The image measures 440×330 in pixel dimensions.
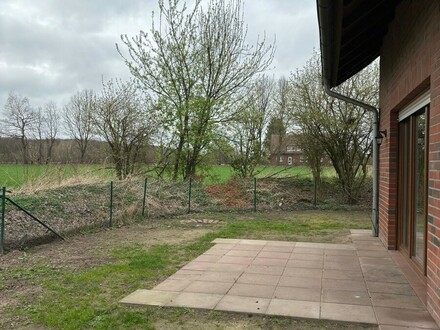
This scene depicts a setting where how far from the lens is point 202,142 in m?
16.2

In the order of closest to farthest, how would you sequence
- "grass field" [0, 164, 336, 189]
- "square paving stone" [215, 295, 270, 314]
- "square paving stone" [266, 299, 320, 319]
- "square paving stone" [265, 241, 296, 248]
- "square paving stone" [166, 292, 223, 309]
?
"square paving stone" [266, 299, 320, 319] → "square paving stone" [215, 295, 270, 314] → "square paving stone" [166, 292, 223, 309] → "square paving stone" [265, 241, 296, 248] → "grass field" [0, 164, 336, 189]

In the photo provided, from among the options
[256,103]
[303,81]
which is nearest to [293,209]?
[303,81]

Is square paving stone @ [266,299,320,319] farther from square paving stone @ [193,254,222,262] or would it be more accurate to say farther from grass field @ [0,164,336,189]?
grass field @ [0,164,336,189]

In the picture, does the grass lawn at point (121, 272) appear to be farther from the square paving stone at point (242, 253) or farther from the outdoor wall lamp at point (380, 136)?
the outdoor wall lamp at point (380, 136)

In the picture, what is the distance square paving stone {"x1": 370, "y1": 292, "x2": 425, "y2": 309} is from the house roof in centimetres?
275

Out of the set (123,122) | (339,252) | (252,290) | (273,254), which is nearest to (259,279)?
(252,290)

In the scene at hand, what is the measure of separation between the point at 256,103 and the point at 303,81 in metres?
3.50

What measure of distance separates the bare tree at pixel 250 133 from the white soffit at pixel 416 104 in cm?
1063

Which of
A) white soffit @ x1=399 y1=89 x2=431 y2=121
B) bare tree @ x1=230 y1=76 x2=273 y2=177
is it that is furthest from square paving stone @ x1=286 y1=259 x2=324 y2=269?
bare tree @ x1=230 y1=76 x2=273 y2=177

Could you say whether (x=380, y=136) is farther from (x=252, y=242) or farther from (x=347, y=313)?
(x=347, y=313)

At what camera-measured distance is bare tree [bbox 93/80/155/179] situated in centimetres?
1527

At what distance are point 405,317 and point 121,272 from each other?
3514mm

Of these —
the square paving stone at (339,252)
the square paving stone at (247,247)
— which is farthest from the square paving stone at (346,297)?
the square paving stone at (247,247)

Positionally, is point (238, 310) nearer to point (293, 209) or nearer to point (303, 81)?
point (293, 209)
